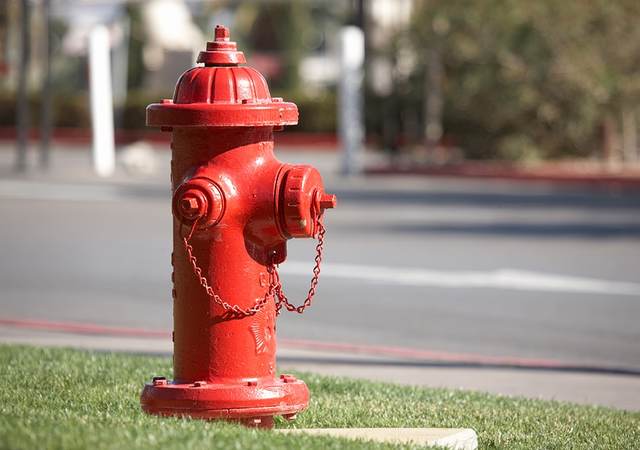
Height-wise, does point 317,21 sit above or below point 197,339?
above

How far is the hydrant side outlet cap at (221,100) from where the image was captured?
5500 mm

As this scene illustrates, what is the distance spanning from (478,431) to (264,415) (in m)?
1.24

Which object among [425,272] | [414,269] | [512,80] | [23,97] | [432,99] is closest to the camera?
[425,272]

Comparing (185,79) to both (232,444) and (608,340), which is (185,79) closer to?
(232,444)

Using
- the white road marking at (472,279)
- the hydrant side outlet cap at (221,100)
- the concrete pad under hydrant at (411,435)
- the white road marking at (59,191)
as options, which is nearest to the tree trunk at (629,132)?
the white road marking at (59,191)

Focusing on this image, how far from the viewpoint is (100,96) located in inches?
1132

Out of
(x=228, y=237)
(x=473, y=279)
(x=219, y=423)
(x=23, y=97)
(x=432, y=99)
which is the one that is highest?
(x=23, y=97)

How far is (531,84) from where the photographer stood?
27125mm

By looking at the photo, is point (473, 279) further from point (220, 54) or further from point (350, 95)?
point (350, 95)


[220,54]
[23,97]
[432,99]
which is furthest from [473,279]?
[23,97]

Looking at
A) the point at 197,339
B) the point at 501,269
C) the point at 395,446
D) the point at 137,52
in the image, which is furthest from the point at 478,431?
the point at 137,52

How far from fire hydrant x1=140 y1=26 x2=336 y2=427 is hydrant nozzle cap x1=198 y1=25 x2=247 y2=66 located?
0.01 m

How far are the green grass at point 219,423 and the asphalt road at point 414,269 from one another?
2.41 m

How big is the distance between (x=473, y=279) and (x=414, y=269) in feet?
3.07
